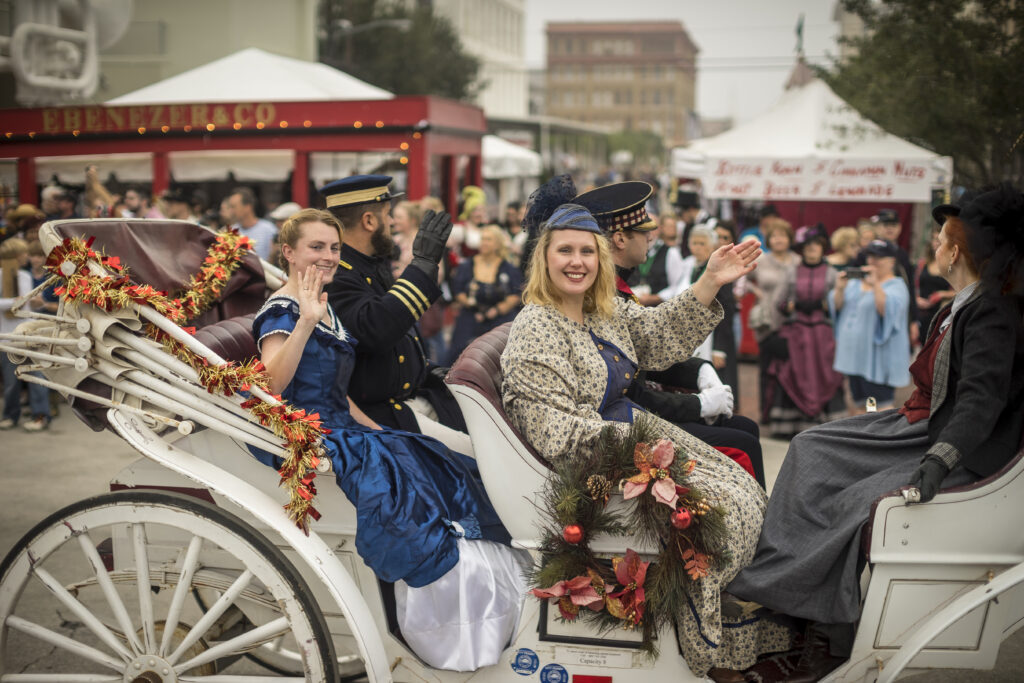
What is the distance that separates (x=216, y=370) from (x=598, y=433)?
3.94 feet

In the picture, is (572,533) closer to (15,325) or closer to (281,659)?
(281,659)

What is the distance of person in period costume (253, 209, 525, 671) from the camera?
2771mm

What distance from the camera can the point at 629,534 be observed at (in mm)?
2820

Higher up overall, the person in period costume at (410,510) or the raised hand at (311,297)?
the raised hand at (311,297)

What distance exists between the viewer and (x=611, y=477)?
9.19ft

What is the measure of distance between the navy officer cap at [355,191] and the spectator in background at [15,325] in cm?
512

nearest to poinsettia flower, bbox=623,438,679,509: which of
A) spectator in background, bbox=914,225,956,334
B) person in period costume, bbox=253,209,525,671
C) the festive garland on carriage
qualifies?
the festive garland on carriage

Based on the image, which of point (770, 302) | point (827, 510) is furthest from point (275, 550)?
point (770, 302)

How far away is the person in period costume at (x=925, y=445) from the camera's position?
267 cm

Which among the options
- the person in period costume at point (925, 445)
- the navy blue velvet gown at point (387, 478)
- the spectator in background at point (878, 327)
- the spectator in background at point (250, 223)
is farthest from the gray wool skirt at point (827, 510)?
the spectator in background at point (250, 223)

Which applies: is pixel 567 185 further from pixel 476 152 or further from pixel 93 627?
pixel 476 152

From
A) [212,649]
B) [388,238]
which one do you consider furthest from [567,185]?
[212,649]

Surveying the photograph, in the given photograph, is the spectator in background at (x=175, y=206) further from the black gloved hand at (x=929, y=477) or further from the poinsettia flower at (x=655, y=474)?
the black gloved hand at (x=929, y=477)

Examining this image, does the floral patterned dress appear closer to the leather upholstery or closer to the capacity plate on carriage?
the leather upholstery
